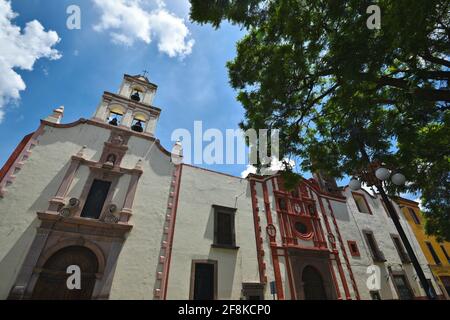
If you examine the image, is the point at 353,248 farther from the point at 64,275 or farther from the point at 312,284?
the point at 64,275

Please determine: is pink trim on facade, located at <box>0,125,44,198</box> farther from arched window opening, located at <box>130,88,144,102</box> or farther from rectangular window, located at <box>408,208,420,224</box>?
rectangular window, located at <box>408,208,420,224</box>

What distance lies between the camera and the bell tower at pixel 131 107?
13500 millimetres

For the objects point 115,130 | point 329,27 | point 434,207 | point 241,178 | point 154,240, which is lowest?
point 154,240

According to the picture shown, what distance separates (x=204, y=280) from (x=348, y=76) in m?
10.4

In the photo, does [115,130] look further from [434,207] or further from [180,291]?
[434,207]

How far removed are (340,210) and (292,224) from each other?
5.38 m

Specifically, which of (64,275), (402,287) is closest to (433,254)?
(402,287)

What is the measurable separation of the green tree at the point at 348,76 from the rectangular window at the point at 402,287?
10358 mm

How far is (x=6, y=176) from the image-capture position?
9.49 metres

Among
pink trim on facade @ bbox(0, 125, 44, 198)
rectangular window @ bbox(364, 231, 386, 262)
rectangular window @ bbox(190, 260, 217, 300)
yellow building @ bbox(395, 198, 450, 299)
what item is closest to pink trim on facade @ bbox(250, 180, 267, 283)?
rectangular window @ bbox(190, 260, 217, 300)

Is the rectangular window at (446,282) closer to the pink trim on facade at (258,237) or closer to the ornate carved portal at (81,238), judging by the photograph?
the pink trim on facade at (258,237)

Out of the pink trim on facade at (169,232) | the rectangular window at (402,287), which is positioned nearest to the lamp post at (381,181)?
the pink trim on facade at (169,232)

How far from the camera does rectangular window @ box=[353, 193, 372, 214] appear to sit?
1909cm
